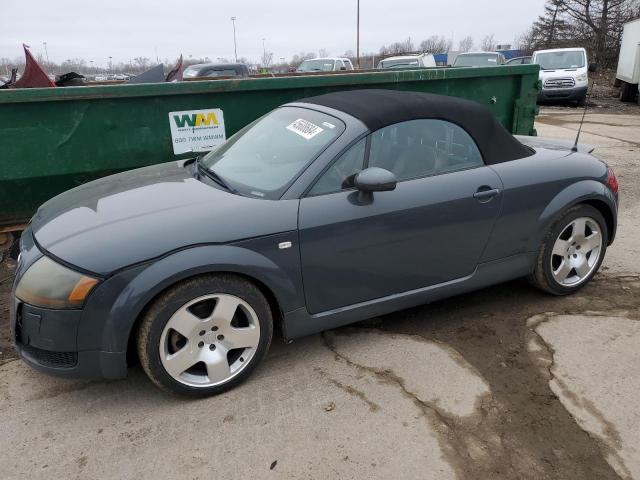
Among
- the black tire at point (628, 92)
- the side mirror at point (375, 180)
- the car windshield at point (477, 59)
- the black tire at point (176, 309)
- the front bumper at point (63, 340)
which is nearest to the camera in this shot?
the front bumper at point (63, 340)

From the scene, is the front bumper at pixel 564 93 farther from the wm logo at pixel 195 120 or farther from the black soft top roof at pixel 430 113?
the black soft top roof at pixel 430 113

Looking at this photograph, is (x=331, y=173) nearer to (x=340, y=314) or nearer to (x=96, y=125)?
(x=340, y=314)

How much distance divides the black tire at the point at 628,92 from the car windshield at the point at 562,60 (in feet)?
8.38

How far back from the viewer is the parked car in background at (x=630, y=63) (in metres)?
17.1

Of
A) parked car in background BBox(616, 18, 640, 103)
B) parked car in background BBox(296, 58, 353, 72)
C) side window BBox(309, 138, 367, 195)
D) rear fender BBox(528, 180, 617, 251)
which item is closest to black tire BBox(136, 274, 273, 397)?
side window BBox(309, 138, 367, 195)

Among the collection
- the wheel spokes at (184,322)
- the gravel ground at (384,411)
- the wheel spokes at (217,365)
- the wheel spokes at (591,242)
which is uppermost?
the wheel spokes at (184,322)

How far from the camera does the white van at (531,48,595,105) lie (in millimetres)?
17078

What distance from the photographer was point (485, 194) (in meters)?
3.26

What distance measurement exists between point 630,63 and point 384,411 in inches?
770

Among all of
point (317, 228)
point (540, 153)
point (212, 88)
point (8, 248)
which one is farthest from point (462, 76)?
point (8, 248)

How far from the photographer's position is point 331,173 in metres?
2.93

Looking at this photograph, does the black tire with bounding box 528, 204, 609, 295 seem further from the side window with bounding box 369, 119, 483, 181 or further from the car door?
the side window with bounding box 369, 119, 483, 181

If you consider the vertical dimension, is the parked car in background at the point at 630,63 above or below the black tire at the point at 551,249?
above

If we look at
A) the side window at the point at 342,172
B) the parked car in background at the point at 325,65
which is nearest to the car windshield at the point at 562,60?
the parked car in background at the point at 325,65
